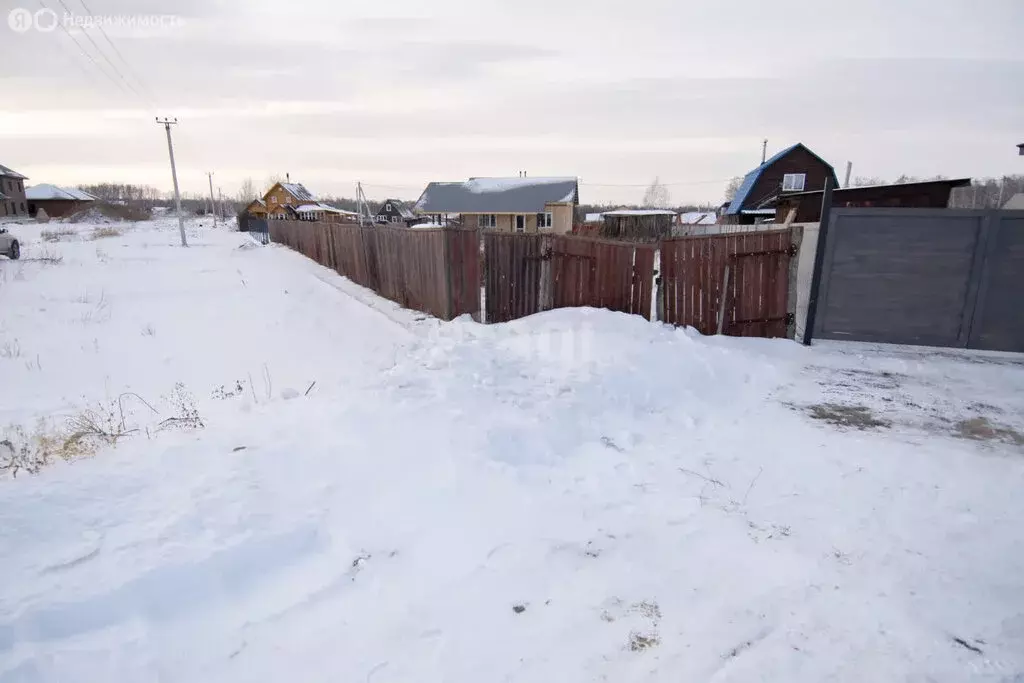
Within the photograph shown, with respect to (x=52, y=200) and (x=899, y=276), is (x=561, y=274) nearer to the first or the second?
(x=899, y=276)

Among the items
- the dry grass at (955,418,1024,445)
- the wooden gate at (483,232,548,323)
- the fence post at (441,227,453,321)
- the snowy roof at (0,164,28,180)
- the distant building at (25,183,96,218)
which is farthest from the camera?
the distant building at (25,183,96,218)

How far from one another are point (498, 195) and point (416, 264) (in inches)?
1281

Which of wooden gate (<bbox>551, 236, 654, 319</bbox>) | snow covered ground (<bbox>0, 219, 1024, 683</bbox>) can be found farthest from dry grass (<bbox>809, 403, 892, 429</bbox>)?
wooden gate (<bbox>551, 236, 654, 319</bbox>)

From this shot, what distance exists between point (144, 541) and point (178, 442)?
1170 mm

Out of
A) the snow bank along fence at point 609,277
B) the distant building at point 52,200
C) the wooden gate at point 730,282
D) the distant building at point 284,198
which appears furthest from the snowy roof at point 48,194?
the wooden gate at point 730,282

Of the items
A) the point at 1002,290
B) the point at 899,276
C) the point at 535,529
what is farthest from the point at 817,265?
the point at 535,529

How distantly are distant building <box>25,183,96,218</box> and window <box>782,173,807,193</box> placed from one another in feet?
310

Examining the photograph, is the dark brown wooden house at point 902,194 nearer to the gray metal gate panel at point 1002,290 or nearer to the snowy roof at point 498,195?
the gray metal gate panel at point 1002,290

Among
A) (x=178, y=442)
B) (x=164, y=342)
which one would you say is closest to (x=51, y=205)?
(x=164, y=342)

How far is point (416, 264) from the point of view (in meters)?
11.2

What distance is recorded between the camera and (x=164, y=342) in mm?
9008

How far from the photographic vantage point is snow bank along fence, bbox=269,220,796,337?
7.52 metres

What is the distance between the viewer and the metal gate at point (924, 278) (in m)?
6.69

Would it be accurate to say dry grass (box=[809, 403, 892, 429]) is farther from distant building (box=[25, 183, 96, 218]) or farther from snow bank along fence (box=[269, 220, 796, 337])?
distant building (box=[25, 183, 96, 218])
